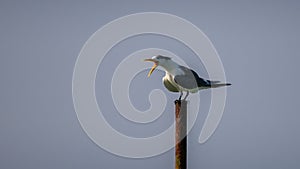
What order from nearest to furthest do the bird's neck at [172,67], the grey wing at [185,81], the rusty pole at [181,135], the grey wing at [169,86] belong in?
the rusty pole at [181,135], the grey wing at [185,81], the bird's neck at [172,67], the grey wing at [169,86]

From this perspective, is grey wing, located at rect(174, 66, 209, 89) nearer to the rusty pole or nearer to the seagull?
the seagull

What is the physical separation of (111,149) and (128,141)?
54.6 inches

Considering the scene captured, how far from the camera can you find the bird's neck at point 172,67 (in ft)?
53.6

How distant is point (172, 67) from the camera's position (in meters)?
16.5

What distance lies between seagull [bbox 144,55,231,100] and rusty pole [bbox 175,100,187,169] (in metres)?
2.03

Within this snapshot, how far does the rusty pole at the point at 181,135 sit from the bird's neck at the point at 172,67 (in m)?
2.17

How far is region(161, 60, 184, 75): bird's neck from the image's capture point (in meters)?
16.3

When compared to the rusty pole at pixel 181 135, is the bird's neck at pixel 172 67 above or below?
above

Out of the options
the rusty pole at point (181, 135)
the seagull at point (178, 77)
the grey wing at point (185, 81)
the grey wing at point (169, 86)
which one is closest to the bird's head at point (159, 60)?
the seagull at point (178, 77)

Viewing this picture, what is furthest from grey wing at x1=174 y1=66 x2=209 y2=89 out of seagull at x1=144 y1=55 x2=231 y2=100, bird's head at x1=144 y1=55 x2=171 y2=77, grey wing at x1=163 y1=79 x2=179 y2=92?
bird's head at x1=144 y1=55 x2=171 y2=77

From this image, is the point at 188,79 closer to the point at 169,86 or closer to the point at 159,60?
the point at 169,86

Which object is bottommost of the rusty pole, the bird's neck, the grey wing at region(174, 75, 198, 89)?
the rusty pole

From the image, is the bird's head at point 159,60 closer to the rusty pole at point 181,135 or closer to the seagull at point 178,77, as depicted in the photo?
the seagull at point 178,77

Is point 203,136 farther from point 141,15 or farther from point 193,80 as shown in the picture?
point 141,15
